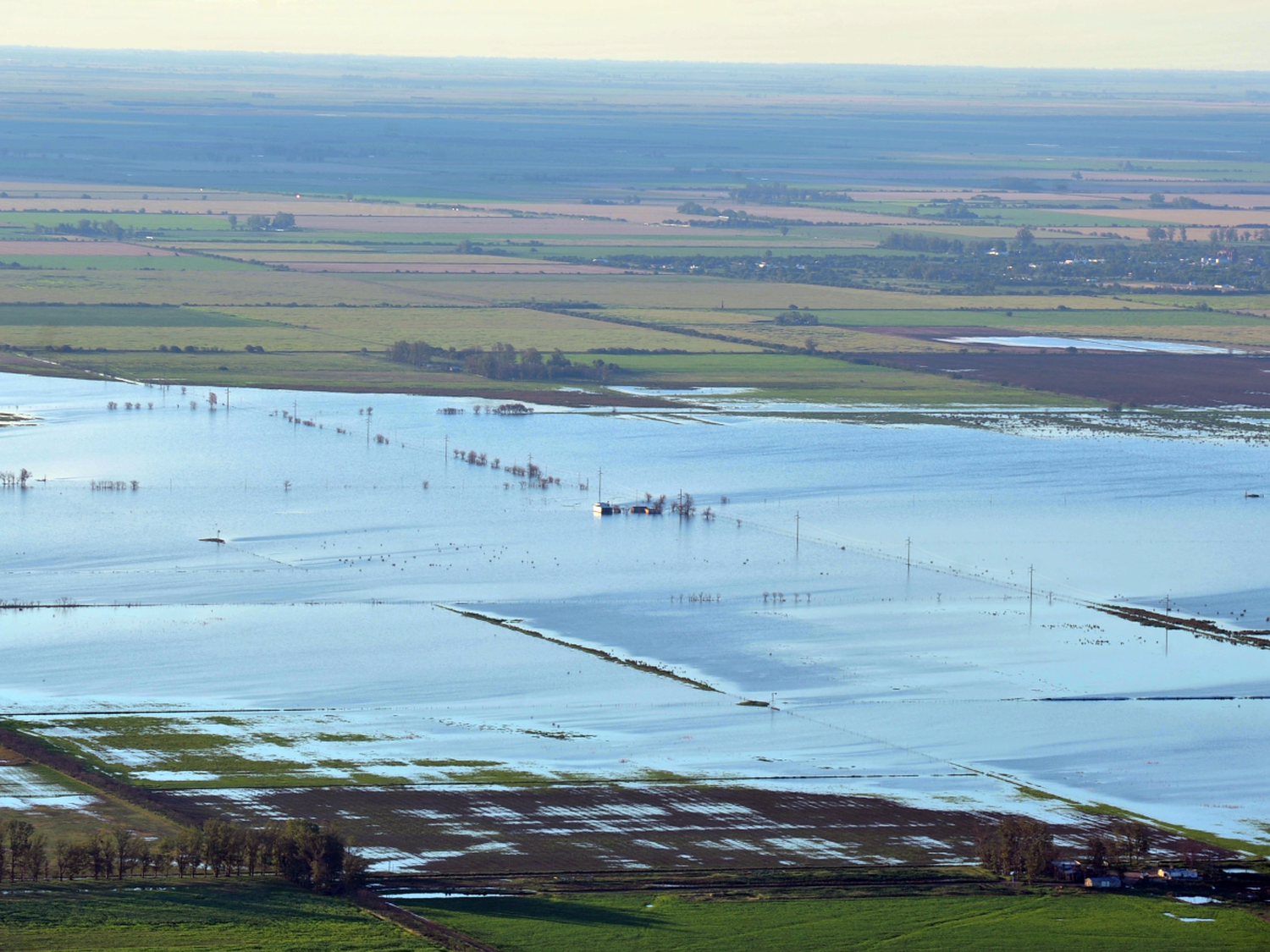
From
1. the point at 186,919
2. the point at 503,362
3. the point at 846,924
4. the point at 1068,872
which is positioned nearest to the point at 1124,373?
the point at 503,362

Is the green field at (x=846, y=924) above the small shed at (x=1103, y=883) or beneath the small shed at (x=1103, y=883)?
beneath

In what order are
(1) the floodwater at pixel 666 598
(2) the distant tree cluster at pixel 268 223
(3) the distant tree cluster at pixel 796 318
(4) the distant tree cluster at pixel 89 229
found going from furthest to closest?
(2) the distant tree cluster at pixel 268 223 < (4) the distant tree cluster at pixel 89 229 < (3) the distant tree cluster at pixel 796 318 < (1) the floodwater at pixel 666 598

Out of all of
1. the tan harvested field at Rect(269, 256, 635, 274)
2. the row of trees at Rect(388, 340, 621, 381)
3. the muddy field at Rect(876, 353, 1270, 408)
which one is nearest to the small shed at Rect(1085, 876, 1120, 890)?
the muddy field at Rect(876, 353, 1270, 408)

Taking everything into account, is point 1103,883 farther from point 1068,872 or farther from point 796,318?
point 796,318

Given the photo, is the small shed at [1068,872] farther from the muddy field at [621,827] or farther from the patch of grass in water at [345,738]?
the patch of grass in water at [345,738]

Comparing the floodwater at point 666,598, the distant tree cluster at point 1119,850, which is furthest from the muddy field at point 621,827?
the floodwater at point 666,598

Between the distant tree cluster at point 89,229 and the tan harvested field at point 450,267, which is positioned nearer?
the tan harvested field at point 450,267

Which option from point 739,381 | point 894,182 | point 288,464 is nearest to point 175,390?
point 288,464
